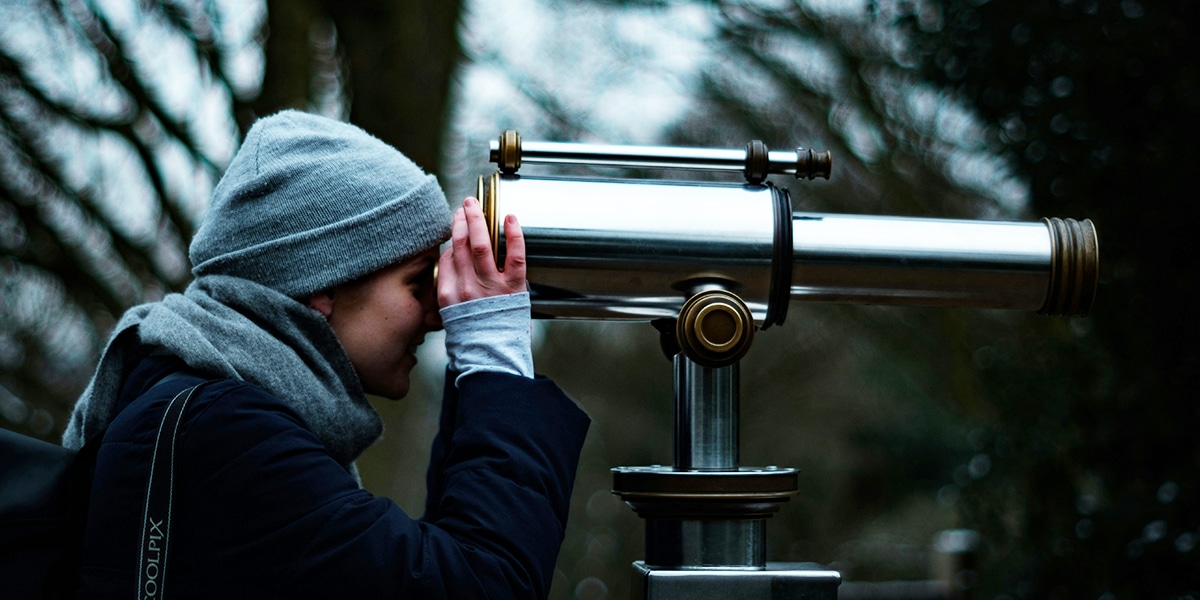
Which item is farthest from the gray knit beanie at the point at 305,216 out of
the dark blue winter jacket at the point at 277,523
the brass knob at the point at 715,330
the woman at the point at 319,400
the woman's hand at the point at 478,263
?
the brass knob at the point at 715,330

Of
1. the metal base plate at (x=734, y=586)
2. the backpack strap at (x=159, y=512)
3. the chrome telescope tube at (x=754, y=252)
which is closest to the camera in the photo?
the backpack strap at (x=159, y=512)

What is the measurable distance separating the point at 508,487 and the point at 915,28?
3473 mm

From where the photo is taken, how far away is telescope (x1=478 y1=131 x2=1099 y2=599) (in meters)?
1.39

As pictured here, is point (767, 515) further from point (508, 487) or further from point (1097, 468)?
point (1097, 468)

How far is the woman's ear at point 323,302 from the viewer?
149cm

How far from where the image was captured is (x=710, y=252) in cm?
145

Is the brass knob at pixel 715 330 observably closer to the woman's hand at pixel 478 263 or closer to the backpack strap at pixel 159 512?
the woman's hand at pixel 478 263

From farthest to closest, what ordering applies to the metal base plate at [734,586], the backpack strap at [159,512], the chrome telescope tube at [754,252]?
the chrome telescope tube at [754,252]
the metal base plate at [734,586]
the backpack strap at [159,512]

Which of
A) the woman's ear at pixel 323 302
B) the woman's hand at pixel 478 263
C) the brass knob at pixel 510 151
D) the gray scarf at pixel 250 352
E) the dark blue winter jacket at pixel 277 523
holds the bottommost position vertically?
the dark blue winter jacket at pixel 277 523

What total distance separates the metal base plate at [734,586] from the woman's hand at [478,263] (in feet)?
1.33

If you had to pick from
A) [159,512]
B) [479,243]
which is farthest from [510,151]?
[159,512]

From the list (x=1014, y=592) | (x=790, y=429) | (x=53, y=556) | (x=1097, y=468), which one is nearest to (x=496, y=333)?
(x=53, y=556)

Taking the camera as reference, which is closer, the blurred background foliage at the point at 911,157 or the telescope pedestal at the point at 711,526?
the telescope pedestal at the point at 711,526

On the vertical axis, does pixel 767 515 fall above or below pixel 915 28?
below
